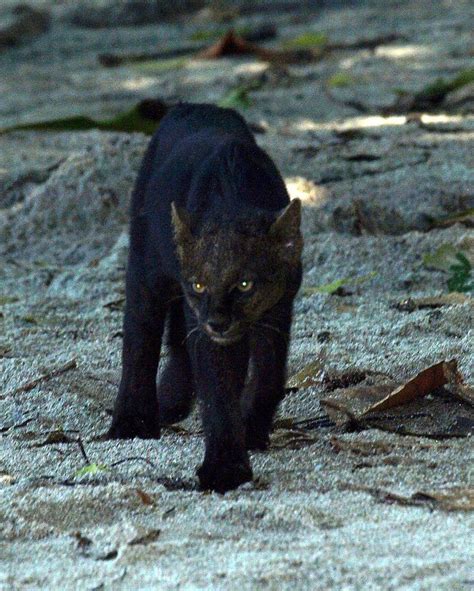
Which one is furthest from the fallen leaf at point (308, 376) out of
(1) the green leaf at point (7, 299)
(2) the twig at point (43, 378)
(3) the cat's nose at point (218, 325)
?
(1) the green leaf at point (7, 299)

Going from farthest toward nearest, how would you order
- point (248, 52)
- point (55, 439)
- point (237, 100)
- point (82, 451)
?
point (248, 52)
point (237, 100)
point (55, 439)
point (82, 451)

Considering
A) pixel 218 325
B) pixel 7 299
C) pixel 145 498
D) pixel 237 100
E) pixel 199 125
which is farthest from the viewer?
pixel 237 100

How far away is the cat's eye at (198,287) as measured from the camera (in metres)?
4.43

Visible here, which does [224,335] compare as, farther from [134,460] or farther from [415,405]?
[415,405]

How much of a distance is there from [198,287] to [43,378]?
Result: 4.44ft

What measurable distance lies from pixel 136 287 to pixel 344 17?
11.9 metres

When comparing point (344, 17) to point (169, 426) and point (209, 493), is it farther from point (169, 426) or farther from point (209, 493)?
point (209, 493)

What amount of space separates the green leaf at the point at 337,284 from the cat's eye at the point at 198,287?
7.81 ft

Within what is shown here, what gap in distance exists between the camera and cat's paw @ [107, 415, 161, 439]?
5.21m

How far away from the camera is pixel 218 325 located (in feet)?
14.2

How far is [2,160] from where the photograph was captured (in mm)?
9789

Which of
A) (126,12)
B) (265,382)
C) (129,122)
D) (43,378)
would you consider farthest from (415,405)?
(126,12)

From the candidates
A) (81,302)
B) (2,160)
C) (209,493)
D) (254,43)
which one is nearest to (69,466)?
(209,493)

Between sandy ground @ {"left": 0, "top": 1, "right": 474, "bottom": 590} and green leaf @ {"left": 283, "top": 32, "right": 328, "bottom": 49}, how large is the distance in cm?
131
